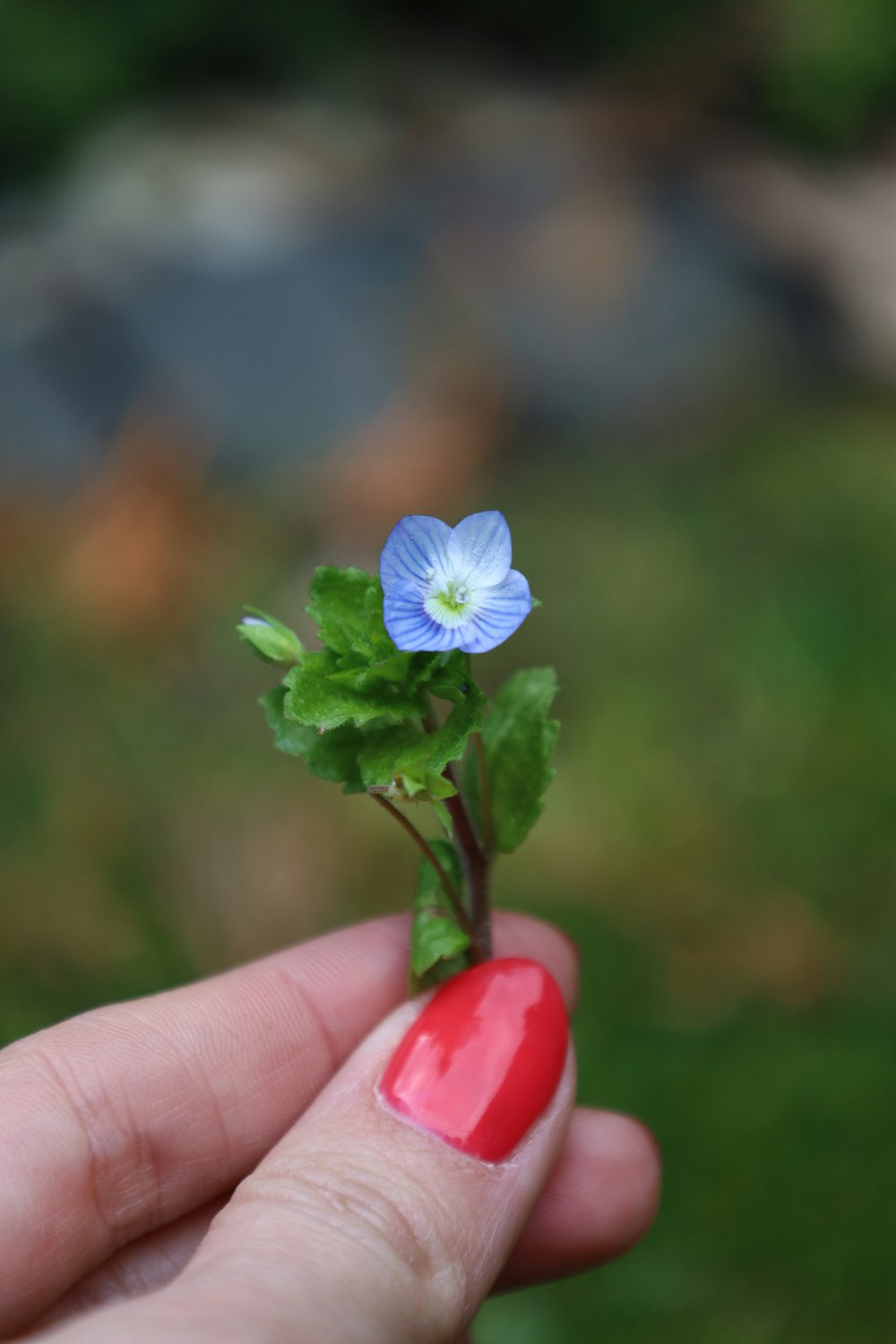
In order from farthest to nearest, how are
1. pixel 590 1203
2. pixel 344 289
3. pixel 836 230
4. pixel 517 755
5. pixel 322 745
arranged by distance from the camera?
1. pixel 836 230
2. pixel 344 289
3. pixel 590 1203
4. pixel 517 755
5. pixel 322 745

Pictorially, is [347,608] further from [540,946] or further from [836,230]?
[836,230]

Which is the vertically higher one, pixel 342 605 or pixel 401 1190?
pixel 342 605

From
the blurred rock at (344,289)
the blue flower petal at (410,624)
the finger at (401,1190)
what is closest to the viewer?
the finger at (401,1190)

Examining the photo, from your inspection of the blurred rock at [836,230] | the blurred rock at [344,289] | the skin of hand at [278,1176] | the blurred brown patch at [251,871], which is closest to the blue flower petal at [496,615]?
the skin of hand at [278,1176]

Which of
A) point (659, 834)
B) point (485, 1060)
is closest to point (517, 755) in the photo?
point (485, 1060)

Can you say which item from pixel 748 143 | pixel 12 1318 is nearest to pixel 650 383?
pixel 748 143

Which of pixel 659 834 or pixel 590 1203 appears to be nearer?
pixel 590 1203

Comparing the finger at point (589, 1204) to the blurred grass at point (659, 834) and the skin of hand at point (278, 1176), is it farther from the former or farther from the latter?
the blurred grass at point (659, 834)
